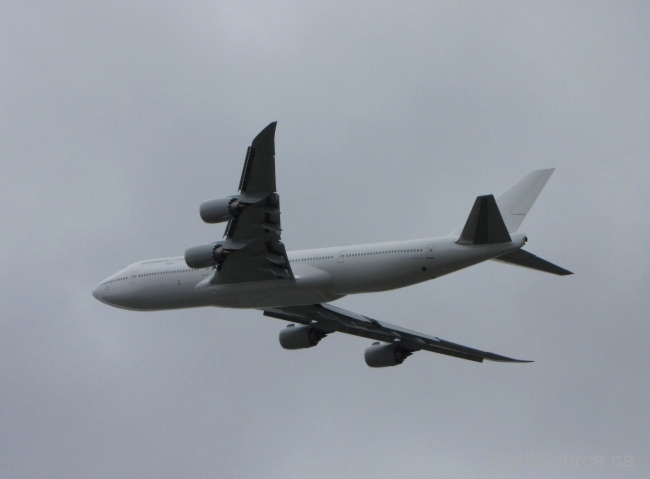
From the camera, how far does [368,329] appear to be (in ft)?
140

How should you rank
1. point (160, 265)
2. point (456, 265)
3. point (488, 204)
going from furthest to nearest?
1. point (160, 265)
2. point (456, 265)
3. point (488, 204)

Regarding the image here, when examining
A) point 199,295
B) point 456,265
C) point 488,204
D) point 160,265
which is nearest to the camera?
point 488,204

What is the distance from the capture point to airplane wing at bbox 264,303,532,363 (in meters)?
41.2

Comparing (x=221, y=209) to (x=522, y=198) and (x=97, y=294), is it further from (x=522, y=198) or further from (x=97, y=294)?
(x=97, y=294)

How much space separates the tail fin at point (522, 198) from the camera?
116ft

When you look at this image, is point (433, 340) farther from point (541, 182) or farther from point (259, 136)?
point (259, 136)

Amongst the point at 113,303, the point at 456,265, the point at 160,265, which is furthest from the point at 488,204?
the point at 113,303

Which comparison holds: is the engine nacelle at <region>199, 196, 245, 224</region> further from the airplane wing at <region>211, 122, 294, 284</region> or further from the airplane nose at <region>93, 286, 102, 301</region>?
the airplane nose at <region>93, 286, 102, 301</region>

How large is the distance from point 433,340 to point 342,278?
8433 millimetres

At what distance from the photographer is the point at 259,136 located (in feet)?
103

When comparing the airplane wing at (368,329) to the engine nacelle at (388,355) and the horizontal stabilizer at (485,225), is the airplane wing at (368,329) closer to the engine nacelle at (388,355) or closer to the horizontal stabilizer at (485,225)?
the engine nacelle at (388,355)

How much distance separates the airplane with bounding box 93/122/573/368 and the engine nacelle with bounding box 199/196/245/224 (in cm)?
3

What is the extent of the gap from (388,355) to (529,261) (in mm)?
11464

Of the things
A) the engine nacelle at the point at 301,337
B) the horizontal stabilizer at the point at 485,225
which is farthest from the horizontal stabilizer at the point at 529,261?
the engine nacelle at the point at 301,337
